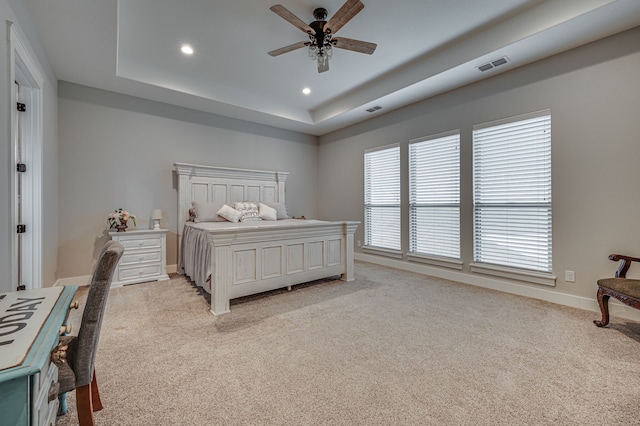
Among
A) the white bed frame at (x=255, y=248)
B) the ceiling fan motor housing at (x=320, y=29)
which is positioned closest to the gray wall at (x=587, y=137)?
the white bed frame at (x=255, y=248)

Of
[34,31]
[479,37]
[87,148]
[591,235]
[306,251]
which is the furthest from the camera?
[87,148]

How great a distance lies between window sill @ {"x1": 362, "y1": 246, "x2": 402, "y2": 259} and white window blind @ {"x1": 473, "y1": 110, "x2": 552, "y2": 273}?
51.2 inches

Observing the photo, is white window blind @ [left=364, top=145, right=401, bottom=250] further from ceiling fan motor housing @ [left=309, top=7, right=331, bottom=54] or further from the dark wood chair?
the dark wood chair

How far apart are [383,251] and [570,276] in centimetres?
262

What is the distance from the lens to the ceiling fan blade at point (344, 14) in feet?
7.57

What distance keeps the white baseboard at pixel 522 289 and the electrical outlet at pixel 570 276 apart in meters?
0.16

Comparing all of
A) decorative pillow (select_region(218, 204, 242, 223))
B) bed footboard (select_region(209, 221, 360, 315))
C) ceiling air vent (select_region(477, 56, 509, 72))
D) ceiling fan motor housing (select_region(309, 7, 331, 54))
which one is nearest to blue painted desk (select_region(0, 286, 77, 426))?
bed footboard (select_region(209, 221, 360, 315))

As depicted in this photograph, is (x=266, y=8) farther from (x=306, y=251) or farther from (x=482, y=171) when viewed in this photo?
(x=482, y=171)

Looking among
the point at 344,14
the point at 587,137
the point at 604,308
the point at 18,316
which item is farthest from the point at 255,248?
the point at 587,137

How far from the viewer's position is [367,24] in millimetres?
3006

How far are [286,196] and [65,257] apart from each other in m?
3.76

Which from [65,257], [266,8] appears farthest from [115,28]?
[65,257]

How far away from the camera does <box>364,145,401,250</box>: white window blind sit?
4961mm

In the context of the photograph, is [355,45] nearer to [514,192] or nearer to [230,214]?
[514,192]
